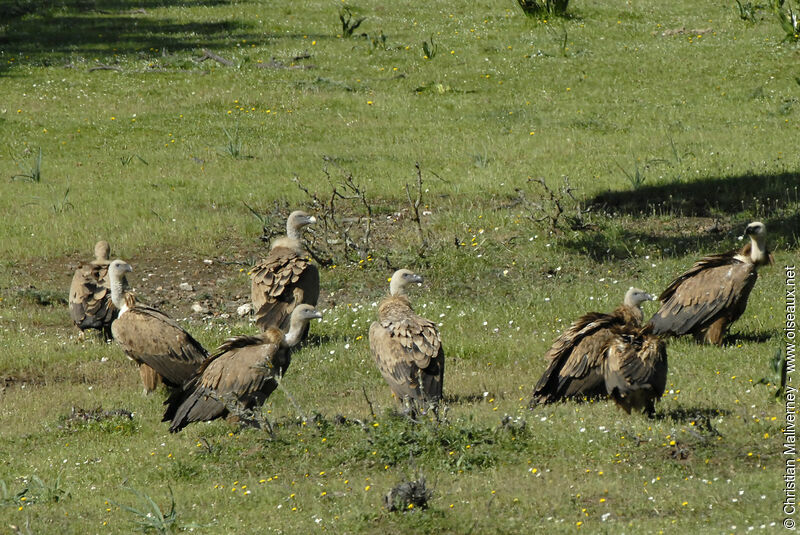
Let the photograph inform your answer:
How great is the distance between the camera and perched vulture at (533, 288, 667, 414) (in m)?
10.0

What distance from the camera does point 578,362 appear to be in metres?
11.0

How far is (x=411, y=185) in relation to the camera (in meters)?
21.4

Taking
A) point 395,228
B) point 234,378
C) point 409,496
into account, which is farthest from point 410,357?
point 395,228

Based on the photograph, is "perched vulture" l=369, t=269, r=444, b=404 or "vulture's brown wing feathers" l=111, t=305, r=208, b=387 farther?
"vulture's brown wing feathers" l=111, t=305, r=208, b=387

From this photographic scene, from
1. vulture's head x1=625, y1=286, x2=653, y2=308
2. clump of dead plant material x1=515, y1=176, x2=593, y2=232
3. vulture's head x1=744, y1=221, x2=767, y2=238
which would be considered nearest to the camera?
vulture's head x1=625, y1=286, x2=653, y2=308

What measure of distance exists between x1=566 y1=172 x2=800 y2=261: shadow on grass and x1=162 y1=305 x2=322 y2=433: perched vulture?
7.27 m

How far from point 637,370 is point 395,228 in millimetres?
9804

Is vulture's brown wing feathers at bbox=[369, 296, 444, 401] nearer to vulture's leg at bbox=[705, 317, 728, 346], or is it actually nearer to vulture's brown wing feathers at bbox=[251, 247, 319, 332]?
vulture's brown wing feathers at bbox=[251, 247, 319, 332]

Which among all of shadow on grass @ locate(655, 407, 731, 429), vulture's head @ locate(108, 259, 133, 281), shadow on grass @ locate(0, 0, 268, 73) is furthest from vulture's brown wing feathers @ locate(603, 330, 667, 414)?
shadow on grass @ locate(0, 0, 268, 73)

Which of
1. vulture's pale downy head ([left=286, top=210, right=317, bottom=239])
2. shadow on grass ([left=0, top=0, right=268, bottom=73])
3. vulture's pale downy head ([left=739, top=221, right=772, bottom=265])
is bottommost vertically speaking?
vulture's pale downy head ([left=286, top=210, right=317, bottom=239])

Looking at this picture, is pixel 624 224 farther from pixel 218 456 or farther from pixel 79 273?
pixel 218 456

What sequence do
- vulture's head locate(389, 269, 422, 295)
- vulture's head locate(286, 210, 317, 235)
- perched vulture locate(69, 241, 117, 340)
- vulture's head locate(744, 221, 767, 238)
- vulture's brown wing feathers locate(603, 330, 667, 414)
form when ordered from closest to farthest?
vulture's brown wing feathers locate(603, 330, 667, 414) → vulture's head locate(744, 221, 767, 238) → vulture's head locate(389, 269, 422, 295) → perched vulture locate(69, 241, 117, 340) → vulture's head locate(286, 210, 317, 235)

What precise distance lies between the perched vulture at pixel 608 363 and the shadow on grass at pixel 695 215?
5.73 meters

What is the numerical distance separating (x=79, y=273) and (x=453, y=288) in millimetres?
5493
